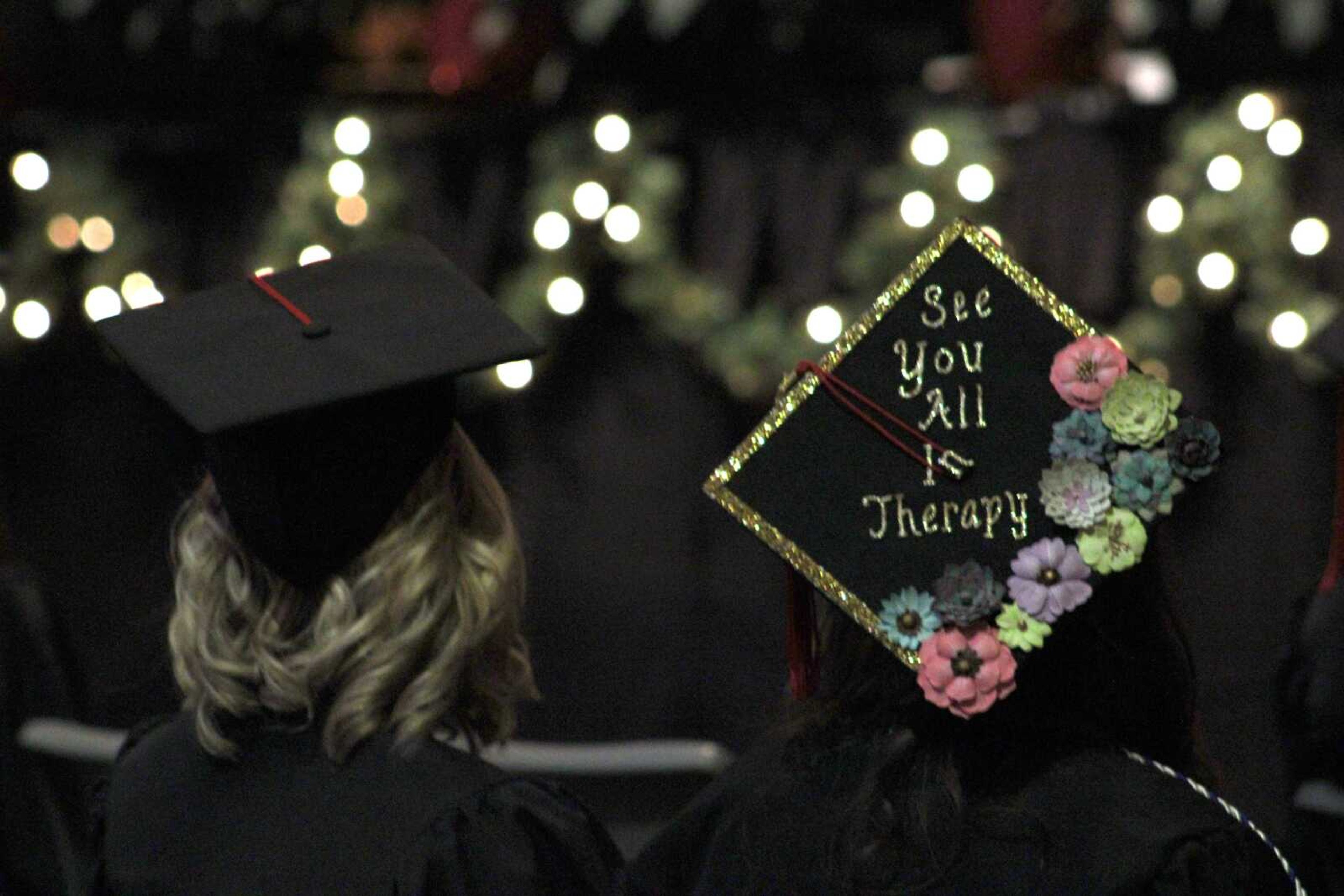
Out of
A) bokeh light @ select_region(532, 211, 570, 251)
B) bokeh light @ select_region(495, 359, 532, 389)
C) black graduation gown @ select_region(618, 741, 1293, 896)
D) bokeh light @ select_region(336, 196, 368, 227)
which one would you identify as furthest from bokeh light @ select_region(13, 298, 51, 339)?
black graduation gown @ select_region(618, 741, 1293, 896)

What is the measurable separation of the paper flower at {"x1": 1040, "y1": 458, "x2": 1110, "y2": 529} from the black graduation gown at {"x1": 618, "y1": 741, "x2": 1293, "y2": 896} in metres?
0.22

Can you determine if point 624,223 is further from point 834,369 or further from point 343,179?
point 834,369

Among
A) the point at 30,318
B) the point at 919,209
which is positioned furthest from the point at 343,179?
the point at 919,209

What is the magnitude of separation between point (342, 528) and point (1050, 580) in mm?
733

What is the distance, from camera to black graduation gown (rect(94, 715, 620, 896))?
1.85 m

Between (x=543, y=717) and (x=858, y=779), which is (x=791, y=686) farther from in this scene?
(x=543, y=717)

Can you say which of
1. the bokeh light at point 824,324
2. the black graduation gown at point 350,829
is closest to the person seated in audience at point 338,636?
the black graduation gown at point 350,829

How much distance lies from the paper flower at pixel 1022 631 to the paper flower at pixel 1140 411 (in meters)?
0.19

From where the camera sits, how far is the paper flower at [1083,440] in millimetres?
1782

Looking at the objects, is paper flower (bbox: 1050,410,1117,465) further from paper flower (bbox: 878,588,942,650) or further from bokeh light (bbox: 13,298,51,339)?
bokeh light (bbox: 13,298,51,339)

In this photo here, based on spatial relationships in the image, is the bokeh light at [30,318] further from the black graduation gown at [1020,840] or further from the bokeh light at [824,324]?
the black graduation gown at [1020,840]

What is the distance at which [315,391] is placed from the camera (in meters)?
1.97

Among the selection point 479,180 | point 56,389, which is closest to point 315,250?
point 479,180

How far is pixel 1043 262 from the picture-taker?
12.4 ft
